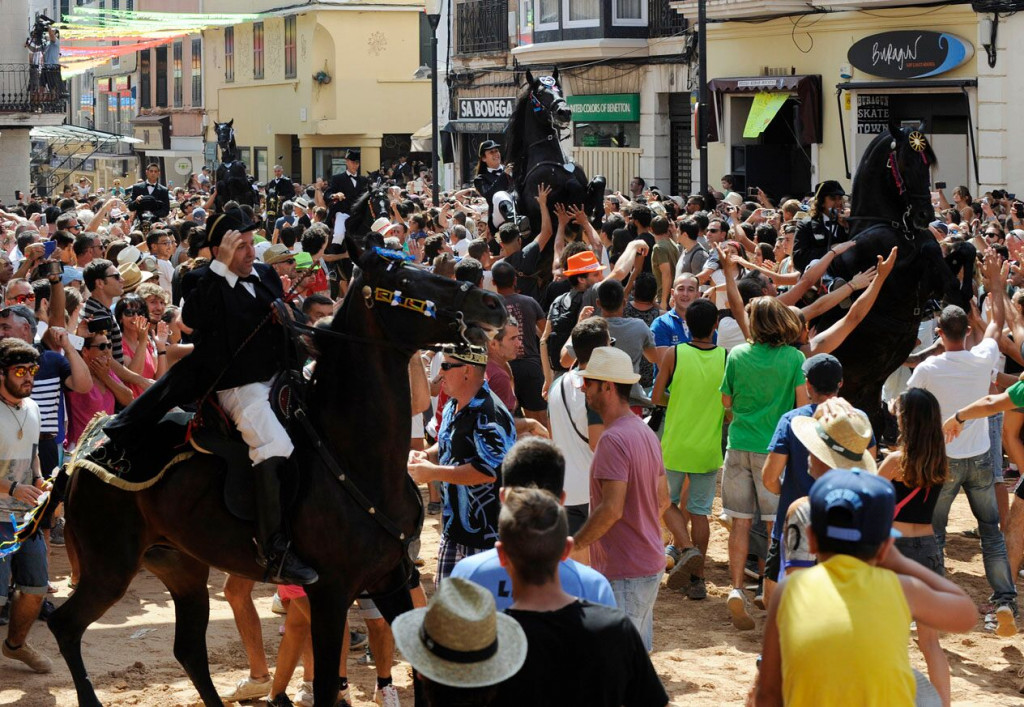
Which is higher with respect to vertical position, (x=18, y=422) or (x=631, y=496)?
(x=18, y=422)

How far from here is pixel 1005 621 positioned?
7.93 m

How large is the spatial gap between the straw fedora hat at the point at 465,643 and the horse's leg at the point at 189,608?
11.3ft

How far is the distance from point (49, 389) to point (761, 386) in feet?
14.7

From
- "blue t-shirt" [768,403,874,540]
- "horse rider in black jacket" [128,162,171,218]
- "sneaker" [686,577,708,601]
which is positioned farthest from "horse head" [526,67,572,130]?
"horse rider in black jacket" [128,162,171,218]

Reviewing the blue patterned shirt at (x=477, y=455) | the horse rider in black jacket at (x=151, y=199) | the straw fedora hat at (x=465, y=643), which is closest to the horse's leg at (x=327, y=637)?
the blue patterned shirt at (x=477, y=455)

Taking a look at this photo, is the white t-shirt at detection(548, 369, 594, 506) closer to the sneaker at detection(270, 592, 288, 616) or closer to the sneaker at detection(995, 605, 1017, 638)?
the sneaker at detection(270, 592, 288, 616)

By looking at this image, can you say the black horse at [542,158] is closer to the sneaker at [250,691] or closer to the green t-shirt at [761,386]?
the green t-shirt at [761,386]

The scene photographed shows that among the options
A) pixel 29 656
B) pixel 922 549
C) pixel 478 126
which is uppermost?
pixel 478 126

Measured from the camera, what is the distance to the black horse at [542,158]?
45.5 ft

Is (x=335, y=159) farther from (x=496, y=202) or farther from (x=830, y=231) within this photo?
(x=830, y=231)

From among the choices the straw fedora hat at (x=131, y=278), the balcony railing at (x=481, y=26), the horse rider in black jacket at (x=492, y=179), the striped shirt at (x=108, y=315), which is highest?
the balcony railing at (x=481, y=26)

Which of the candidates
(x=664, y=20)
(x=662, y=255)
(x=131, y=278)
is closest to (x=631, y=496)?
(x=131, y=278)

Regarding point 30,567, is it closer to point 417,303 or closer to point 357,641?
point 357,641

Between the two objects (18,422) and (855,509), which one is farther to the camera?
(18,422)
